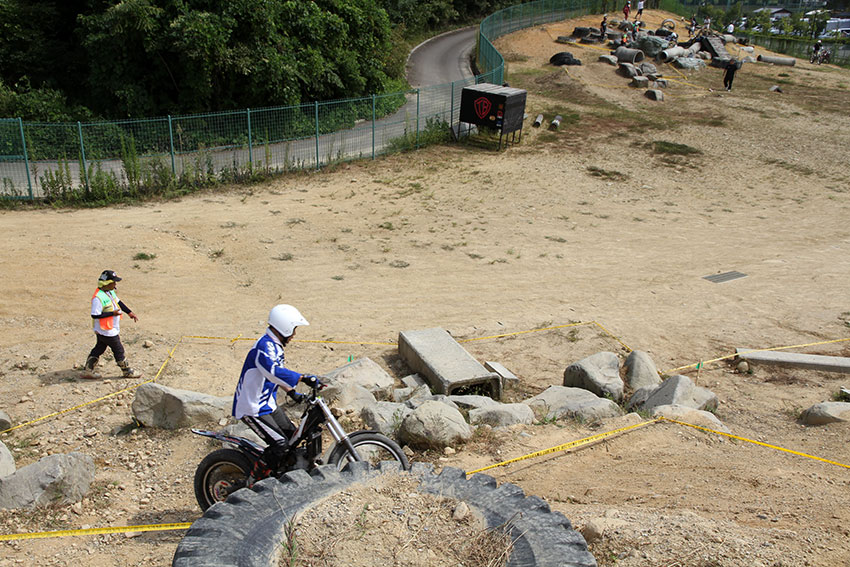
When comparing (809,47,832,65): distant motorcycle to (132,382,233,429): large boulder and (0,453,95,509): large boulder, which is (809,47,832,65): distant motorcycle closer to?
(132,382,233,429): large boulder

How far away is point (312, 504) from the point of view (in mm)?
4512

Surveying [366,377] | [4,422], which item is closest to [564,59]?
[366,377]

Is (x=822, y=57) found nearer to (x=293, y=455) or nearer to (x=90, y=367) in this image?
(x=90, y=367)

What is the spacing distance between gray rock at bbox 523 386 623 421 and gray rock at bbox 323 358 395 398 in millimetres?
1719

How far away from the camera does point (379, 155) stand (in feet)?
68.9

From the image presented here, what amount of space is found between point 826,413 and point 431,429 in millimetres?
4481

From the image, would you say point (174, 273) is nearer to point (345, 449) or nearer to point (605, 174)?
point (345, 449)

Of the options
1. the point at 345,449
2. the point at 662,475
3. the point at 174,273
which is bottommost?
the point at 174,273

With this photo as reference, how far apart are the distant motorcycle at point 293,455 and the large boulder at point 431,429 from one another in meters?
1.12

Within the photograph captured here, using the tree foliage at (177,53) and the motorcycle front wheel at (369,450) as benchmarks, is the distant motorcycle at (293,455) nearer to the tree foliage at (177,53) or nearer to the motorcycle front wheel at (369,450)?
the motorcycle front wheel at (369,450)

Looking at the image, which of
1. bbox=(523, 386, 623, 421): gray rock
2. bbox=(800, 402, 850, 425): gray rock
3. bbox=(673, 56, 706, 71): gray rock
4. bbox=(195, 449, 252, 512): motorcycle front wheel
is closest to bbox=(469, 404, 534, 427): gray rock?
bbox=(523, 386, 623, 421): gray rock

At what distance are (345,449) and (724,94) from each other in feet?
99.1

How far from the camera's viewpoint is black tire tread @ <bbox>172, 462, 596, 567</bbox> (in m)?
4.02

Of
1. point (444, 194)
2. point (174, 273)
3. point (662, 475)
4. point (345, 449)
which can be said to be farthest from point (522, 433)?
point (444, 194)
